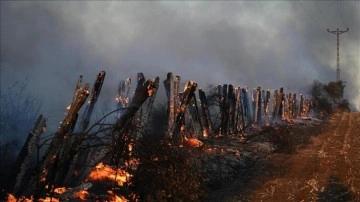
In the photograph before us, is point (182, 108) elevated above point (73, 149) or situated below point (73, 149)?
above

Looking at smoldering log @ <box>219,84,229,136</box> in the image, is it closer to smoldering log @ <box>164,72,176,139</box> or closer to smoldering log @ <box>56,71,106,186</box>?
smoldering log @ <box>164,72,176,139</box>

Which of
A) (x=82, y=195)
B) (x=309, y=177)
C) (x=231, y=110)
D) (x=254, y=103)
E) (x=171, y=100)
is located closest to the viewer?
(x=82, y=195)

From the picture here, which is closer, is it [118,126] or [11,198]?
[118,126]

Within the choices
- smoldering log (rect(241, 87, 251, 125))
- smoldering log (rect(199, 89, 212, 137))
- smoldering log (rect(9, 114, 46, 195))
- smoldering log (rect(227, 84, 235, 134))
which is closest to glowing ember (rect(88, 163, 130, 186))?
smoldering log (rect(9, 114, 46, 195))

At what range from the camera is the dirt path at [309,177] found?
365 inches

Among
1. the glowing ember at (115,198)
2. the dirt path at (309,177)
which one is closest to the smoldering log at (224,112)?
the dirt path at (309,177)

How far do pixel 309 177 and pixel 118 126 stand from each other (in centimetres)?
572

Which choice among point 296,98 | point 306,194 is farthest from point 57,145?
point 296,98

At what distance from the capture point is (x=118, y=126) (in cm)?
754

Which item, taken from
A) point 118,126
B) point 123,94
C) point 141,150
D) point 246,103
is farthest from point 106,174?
point 246,103

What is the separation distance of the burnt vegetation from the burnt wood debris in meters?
0.02

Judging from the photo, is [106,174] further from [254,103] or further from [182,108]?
[254,103]

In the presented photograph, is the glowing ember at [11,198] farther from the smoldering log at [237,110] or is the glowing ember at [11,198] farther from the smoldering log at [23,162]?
the smoldering log at [237,110]

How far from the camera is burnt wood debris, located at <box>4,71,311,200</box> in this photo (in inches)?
287
